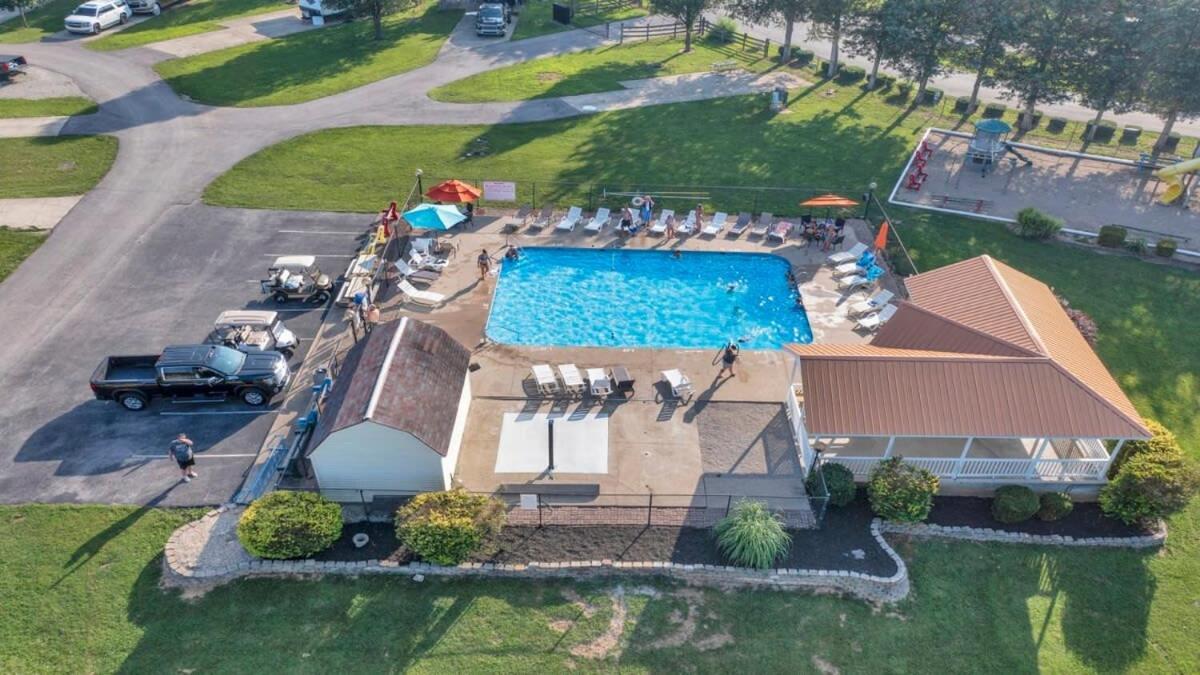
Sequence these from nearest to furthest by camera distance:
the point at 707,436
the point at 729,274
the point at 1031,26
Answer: the point at 707,436
the point at 729,274
the point at 1031,26

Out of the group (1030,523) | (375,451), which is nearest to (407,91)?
(375,451)

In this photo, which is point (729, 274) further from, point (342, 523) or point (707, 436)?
point (342, 523)

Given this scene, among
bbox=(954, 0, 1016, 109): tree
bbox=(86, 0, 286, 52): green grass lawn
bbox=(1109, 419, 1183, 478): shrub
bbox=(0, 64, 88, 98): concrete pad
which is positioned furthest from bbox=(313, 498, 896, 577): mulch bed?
bbox=(86, 0, 286, 52): green grass lawn

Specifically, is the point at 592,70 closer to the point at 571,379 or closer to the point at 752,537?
the point at 571,379

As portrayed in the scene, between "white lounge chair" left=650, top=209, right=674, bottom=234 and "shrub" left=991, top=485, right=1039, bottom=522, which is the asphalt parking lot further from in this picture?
"shrub" left=991, top=485, right=1039, bottom=522

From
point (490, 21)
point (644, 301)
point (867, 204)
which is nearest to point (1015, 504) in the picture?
point (644, 301)

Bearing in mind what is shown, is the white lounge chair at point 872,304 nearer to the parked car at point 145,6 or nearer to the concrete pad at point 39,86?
the concrete pad at point 39,86
